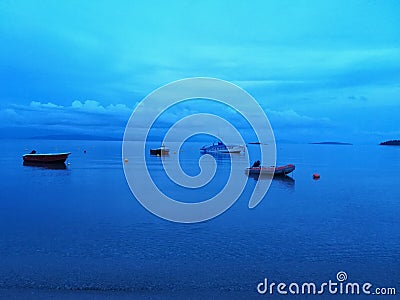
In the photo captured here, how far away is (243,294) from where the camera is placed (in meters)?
10.2

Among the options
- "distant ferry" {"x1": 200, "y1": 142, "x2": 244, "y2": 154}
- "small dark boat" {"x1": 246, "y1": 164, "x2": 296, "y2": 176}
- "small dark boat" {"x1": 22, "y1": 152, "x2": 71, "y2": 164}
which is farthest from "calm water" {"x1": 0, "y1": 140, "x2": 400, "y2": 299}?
"distant ferry" {"x1": 200, "y1": 142, "x2": 244, "y2": 154}

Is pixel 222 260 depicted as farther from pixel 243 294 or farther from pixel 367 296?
pixel 367 296

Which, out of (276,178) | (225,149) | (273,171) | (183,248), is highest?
(225,149)

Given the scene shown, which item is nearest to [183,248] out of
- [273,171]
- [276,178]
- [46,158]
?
[276,178]

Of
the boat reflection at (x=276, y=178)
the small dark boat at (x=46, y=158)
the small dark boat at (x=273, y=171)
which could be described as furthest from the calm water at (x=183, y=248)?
the small dark boat at (x=46, y=158)

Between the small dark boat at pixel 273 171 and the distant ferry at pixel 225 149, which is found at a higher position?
the distant ferry at pixel 225 149

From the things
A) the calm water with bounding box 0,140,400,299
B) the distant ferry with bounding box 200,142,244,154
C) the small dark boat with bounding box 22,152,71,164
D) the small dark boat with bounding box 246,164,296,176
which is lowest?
the calm water with bounding box 0,140,400,299

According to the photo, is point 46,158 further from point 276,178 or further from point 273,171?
point 276,178

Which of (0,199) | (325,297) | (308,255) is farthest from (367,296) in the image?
(0,199)

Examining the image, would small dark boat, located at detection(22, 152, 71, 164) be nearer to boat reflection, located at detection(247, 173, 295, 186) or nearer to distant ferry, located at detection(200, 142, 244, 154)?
boat reflection, located at detection(247, 173, 295, 186)

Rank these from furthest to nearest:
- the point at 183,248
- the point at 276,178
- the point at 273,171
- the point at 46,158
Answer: the point at 46,158
the point at 273,171
the point at 276,178
the point at 183,248

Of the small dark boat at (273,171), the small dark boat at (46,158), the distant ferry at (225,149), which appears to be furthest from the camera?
the distant ferry at (225,149)

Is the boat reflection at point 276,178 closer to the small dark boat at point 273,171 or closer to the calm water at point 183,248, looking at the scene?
the small dark boat at point 273,171

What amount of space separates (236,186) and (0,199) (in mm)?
19097
